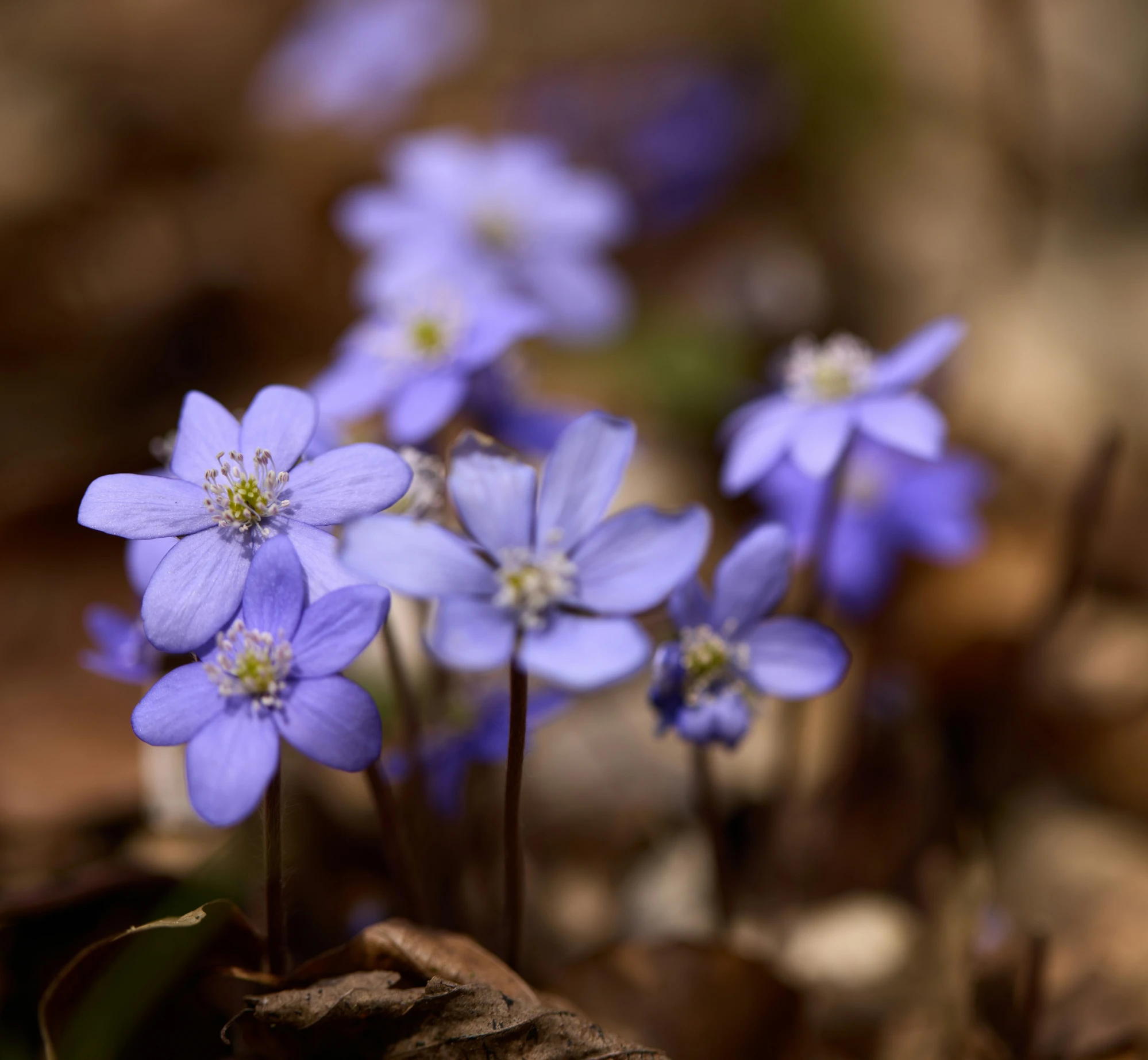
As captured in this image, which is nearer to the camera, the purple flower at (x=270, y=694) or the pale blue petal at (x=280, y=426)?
the purple flower at (x=270, y=694)

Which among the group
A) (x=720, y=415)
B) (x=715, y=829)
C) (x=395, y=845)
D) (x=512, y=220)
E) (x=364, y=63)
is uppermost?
(x=364, y=63)

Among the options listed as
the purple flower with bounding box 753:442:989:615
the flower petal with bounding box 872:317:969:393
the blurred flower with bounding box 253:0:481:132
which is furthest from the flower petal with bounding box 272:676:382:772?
the blurred flower with bounding box 253:0:481:132

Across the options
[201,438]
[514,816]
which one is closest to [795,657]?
[514,816]

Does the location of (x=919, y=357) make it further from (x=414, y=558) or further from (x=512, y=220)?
(x=512, y=220)

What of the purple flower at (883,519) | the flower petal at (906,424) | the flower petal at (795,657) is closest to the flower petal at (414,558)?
the flower petal at (795,657)

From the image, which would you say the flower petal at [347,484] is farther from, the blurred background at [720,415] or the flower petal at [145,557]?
the blurred background at [720,415]
